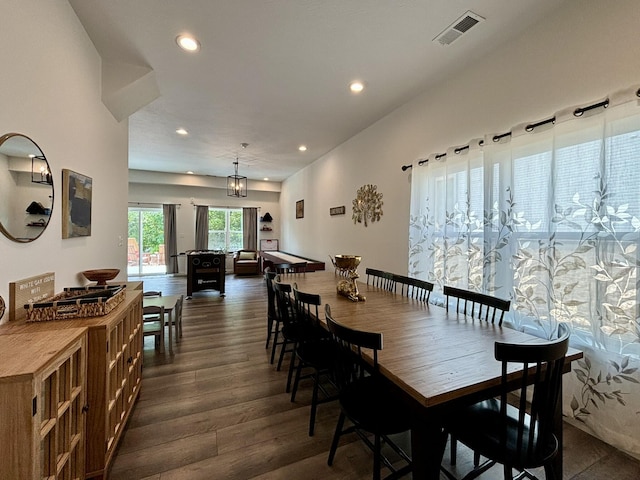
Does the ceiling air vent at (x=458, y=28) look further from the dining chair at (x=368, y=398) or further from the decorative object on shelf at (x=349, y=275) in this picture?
the dining chair at (x=368, y=398)

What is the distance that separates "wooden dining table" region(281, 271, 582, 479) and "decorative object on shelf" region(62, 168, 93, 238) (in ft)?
6.50

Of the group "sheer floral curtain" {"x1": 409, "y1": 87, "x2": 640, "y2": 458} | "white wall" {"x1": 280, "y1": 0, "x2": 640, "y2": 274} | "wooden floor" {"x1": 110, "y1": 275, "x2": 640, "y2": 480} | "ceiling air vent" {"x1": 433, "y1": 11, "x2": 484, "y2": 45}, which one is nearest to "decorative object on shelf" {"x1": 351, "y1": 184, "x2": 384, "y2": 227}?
"white wall" {"x1": 280, "y1": 0, "x2": 640, "y2": 274}

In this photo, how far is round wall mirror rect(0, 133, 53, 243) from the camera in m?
Answer: 1.34

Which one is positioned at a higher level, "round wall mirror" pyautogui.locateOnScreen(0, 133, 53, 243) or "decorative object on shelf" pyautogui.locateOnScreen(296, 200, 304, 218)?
"decorative object on shelf" pyautogui.locateOnScreen(296, 200, 304, 218)

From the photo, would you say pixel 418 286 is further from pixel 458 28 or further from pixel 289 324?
pixel 458 28

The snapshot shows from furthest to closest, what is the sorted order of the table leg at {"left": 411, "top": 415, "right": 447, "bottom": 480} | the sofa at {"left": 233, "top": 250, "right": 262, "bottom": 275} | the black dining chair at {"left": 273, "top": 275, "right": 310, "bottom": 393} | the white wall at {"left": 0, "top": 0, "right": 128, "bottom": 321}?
the sofa at {"left": 233, "top": 250, "right": 262, "bottom": 275} < the black dining chair at {"left": 273, "top": 275, "right": 310, "bottom": 393} < the white wall at {"left": 0, "top": 0, "right": 128, "bottom": 321} < the table leg at {"left": 411, "top": 415, "right": 447, "bottom": 480}

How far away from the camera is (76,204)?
205cm

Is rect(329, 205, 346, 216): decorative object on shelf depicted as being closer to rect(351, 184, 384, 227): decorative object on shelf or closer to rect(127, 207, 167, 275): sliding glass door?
rect(351, 184, 384, 227): decorative object on shelf

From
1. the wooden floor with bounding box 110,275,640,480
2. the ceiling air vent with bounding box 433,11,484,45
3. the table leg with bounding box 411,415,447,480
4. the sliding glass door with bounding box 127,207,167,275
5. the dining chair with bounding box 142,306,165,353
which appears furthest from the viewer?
the sliding glass door with bounding box 127,207,167,275

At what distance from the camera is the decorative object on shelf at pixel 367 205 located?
4000mm

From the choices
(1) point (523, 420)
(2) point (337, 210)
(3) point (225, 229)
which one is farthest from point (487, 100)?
(3) point (225, 229)

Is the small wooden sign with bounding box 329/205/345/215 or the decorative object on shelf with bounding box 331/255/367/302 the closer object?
the decorative object on shelf with bounding box 331/255/367/302

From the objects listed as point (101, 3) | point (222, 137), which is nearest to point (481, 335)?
point (101, 3)

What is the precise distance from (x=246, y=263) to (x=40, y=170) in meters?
6.71
